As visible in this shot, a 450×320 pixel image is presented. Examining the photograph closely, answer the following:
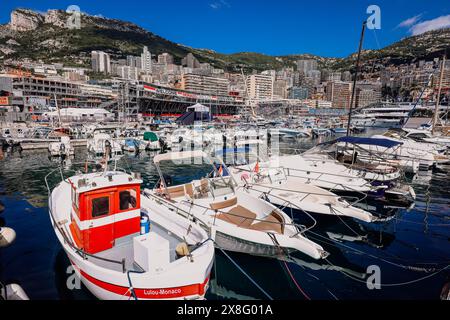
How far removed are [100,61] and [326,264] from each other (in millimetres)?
213881

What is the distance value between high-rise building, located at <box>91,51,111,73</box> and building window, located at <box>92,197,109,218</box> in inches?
8199

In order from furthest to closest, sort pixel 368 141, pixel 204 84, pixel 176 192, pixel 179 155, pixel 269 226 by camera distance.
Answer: pixel 204 84, pixel 368 141, pixel 176 192, pixel 179 155, pixel 269 226

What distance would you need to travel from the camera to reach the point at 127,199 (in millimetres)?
7215

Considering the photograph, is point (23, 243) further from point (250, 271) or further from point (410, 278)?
point (410, 278)

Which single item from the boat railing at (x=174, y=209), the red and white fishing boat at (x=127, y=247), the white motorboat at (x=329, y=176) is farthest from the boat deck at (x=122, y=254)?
the white motorboat at (x=329, y=176)

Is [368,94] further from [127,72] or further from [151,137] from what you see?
[151,137]

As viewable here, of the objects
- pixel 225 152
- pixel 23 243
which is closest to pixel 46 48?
pixel 225 152

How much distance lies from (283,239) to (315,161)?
1193 cm

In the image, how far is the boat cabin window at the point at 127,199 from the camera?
7.09 metres

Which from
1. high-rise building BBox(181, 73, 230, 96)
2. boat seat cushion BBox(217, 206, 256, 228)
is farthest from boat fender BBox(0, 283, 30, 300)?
high-rise building BBox(181, 73, 230, 96)

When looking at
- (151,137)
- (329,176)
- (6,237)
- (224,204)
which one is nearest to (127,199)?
(224,204)

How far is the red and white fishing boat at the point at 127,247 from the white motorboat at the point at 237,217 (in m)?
1.63

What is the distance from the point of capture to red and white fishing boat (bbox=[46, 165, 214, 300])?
212 inches

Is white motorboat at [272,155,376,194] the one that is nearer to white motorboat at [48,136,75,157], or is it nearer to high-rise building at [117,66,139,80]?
white motorboat at [48,136,75,157]
